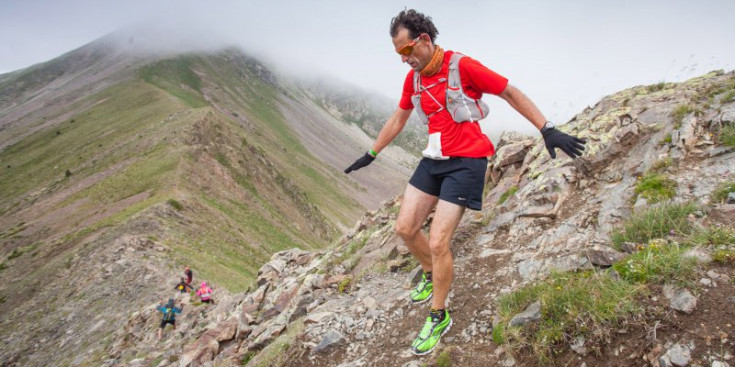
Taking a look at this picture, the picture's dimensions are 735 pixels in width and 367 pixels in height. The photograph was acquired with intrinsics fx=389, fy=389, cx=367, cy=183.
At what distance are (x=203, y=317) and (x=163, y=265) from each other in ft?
39.7

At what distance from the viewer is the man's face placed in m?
5.02

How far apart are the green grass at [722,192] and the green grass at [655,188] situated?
58 cm

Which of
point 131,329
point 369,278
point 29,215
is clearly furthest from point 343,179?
point 369,278

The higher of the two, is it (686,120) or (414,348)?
(686,120)

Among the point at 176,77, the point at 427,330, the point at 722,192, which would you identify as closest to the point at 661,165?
the point at 722,192

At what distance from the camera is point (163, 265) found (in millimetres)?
25562

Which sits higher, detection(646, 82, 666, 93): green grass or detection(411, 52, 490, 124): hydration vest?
detection(411, 52, 490, 124): hydration vest

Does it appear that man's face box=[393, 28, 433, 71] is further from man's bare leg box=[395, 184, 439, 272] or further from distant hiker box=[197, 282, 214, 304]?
distant hiker box=[197, 282, 214, 304]

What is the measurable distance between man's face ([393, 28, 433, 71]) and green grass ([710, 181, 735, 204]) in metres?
4.30

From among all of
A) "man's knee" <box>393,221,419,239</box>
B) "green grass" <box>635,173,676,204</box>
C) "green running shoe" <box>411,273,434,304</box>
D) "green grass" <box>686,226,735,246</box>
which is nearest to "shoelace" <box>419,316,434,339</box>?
"green running shoe" <box>411,273,434,304</box>

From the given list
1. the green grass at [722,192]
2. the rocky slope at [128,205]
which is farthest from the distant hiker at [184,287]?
the green grass at [722,192]

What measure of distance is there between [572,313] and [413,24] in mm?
3890

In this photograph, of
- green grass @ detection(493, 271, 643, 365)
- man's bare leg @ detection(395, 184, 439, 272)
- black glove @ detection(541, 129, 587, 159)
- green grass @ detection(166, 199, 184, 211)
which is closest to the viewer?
green grass @ detection(493, 271, 643, 365)

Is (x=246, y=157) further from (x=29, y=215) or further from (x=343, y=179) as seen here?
(x=343, y=179)
